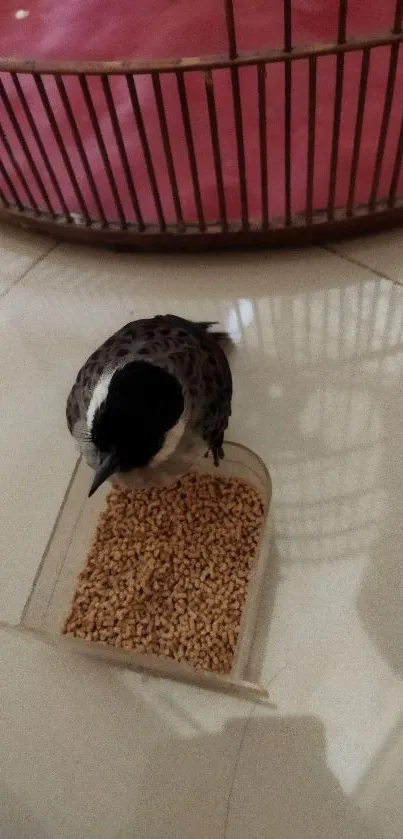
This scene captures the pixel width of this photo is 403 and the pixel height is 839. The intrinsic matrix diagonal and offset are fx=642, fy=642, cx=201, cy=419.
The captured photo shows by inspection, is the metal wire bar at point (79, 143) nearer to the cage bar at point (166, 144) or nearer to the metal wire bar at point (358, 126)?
the cage bar at point (166, 144)

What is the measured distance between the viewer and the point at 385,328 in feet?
3.53

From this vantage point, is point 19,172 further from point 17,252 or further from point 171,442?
point 171,442

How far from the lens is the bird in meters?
0.65

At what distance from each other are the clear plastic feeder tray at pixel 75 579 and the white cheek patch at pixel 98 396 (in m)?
0.22

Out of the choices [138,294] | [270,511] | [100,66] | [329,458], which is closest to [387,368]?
[329,458]

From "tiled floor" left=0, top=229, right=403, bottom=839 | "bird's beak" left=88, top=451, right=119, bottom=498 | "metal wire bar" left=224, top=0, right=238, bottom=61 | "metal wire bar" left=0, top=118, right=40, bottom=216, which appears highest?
"metal wire bar" left=224, top=0, right=238, bottom=61

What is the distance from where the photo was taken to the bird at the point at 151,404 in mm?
646

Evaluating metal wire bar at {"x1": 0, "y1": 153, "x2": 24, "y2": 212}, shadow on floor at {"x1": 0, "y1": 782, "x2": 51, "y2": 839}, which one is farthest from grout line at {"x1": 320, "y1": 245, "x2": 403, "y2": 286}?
shadow on floor at {"x1": 0, "y1": 782, "x2": 51, "y2": 839}

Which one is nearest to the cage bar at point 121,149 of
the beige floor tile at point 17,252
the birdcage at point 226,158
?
the birdcage at point 226,158

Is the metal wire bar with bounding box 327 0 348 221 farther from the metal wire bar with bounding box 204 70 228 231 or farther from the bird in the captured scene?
the bird

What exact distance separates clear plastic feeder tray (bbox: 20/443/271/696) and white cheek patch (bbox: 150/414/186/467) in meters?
0.20

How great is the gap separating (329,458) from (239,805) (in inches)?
18.9

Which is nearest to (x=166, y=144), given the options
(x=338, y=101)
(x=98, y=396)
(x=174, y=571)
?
(x=338, y=101)

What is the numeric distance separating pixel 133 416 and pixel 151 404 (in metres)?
0.03
